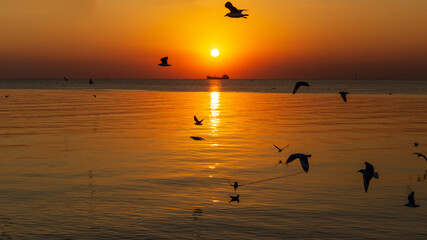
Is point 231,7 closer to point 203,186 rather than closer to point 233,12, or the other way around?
point 233,12

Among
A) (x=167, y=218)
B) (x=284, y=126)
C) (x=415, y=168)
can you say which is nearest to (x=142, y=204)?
(x=167, y=218)

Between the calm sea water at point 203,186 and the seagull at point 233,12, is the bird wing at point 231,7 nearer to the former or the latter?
the seagull at point 233,12

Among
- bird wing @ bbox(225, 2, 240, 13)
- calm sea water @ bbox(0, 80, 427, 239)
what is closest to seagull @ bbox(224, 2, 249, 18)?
bird wing @ bbox(225, 2, 240, 13)

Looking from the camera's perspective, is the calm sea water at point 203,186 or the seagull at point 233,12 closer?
the calm sea water at point 203,186

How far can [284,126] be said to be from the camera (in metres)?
36.0

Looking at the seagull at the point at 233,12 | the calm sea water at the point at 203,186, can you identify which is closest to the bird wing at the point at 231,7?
the seagull at the point at 233,12

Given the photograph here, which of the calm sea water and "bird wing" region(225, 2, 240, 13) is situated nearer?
the calm sea water

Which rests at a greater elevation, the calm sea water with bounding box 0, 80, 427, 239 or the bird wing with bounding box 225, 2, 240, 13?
the bird wing with bounding box 225, 2, 240, 13

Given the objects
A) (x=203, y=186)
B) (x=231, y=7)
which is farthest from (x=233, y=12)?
(x=203, y=186)

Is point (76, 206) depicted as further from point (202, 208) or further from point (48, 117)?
point (48, 117)

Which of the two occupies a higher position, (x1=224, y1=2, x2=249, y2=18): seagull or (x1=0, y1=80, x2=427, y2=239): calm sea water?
(x1=224, y1=2, x2=249, y2=18): seagull

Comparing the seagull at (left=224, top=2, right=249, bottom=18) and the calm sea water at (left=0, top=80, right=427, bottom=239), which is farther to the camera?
the seagull at (left=224, top=2, right=249, bottom=18)

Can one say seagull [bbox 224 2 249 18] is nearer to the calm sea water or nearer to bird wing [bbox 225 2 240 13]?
bird wing [bbox 225 2 240 13]

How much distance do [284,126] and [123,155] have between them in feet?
50.3
